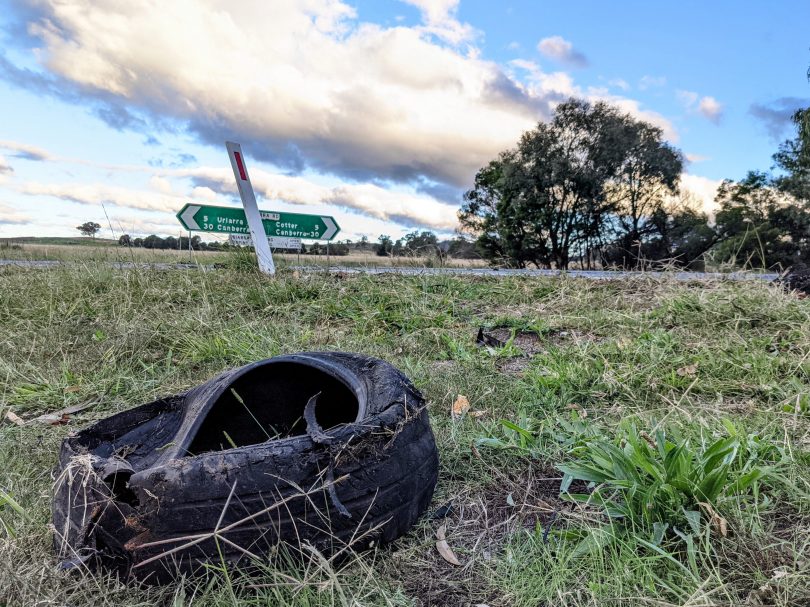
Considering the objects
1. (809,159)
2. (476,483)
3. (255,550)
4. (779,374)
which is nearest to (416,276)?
(779,374)

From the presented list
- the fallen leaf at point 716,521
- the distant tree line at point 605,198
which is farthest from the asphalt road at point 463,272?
the distant tree line at point 605,198

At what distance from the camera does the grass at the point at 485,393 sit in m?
1.84

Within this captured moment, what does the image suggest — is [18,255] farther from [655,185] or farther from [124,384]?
[655,185]

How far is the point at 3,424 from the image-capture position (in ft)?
12.8

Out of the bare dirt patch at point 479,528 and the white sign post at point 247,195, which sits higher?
the white sign post at point 247,195

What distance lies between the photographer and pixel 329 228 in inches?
367

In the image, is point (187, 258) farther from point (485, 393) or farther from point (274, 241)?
point (485, 393)

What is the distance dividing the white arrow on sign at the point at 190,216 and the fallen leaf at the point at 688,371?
6832mm

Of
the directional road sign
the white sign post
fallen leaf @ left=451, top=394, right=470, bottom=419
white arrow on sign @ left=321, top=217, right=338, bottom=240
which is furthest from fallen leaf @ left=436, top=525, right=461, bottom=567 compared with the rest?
white arrow on sign @ left=321, top=217, right=338, bottom=240

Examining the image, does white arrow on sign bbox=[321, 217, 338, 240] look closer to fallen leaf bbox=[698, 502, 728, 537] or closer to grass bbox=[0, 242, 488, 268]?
grass bbox=[0, 242, 488, 268]

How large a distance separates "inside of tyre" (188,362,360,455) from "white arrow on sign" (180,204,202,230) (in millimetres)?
5965

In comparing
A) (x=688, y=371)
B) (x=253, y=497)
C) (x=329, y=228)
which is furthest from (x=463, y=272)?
(x=253, y=497)

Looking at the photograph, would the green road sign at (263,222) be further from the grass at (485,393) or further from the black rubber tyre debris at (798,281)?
the black rubber tyre debris at (798,281)

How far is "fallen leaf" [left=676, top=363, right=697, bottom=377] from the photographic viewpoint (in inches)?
156
